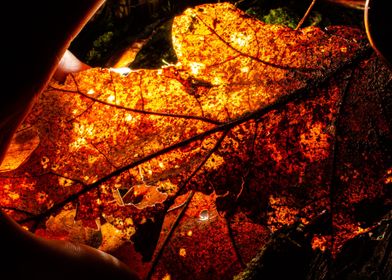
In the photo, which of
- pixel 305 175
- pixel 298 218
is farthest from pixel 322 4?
pixel 298 218

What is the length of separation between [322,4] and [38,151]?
6.23 ft

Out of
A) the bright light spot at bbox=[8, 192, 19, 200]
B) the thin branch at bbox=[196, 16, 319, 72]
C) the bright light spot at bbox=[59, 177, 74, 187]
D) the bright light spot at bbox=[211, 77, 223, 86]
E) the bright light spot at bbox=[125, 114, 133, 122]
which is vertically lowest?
the bright light spot at bbox=[8, 192, 19, 200]

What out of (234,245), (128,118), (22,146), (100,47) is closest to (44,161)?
(22,146)

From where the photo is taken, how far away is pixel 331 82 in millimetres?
1330

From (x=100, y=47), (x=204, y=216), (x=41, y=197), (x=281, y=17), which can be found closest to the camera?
(x=41, y=197)

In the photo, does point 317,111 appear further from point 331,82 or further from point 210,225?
point 210,225

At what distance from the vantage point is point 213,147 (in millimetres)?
1385

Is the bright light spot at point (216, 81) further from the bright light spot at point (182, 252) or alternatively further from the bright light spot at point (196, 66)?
the bright light spot at point (182, 252)

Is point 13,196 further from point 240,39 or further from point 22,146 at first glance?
point 240,39

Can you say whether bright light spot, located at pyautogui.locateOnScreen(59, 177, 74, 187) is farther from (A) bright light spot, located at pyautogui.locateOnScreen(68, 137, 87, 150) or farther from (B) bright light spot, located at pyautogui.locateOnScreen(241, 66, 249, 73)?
(B) bright light spot, located at pyautogui.locateOnScreen(241, 66, 249, 73)

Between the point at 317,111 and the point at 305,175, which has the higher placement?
the point at 317,111

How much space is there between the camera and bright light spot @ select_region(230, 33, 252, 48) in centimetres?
143

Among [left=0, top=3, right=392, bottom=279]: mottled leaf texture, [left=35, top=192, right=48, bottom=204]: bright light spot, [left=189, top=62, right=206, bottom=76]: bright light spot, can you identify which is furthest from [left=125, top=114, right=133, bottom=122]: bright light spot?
[left=35, top=192, right=48, bottom=204]: bright light spot

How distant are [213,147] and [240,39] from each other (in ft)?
1.57
